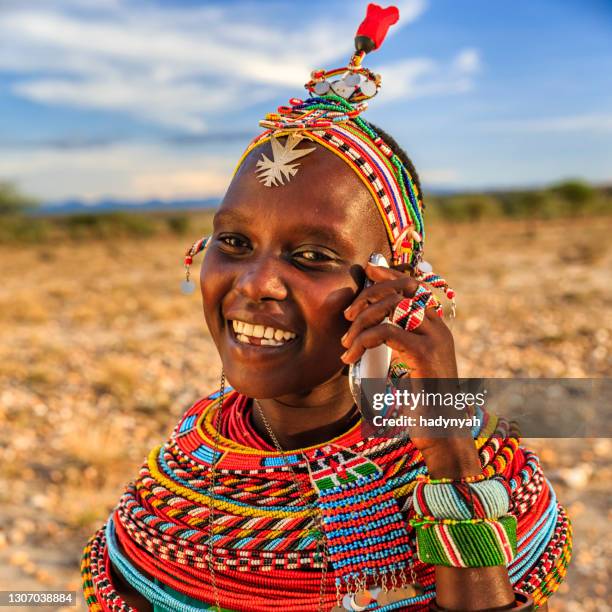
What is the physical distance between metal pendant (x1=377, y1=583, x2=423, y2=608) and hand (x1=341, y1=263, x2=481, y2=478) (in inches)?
13.0

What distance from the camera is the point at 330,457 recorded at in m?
1.80

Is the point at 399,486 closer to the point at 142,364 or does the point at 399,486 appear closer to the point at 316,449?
the point at 316,449

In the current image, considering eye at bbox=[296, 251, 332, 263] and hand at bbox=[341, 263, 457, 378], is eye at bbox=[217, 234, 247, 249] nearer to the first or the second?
eye at bbox=[296, 251, 332, 263]

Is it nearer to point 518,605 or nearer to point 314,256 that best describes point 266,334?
point 314,256

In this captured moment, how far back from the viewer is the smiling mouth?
68.2 inches

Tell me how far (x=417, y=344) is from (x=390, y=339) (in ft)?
0.20

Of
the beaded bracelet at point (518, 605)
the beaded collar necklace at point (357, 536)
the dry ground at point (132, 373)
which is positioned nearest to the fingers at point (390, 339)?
the beaded collar necklace at point (357, 536)

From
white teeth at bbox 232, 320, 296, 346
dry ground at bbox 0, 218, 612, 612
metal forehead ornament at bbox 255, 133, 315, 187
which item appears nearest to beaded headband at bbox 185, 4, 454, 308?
metal forehead ornament at bbox 255, 133, 315, 187

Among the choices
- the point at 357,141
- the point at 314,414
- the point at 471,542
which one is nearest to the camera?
the point at 471,542

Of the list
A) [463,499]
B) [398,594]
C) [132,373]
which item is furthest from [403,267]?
[132,373]

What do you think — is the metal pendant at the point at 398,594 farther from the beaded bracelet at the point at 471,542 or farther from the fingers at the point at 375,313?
the fingers at the point at 375,313

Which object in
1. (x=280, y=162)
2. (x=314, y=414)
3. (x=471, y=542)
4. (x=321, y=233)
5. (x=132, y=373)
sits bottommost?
(x=471, y=542)

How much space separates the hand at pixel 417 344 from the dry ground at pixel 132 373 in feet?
10.1

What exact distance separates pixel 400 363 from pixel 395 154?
594 mm
